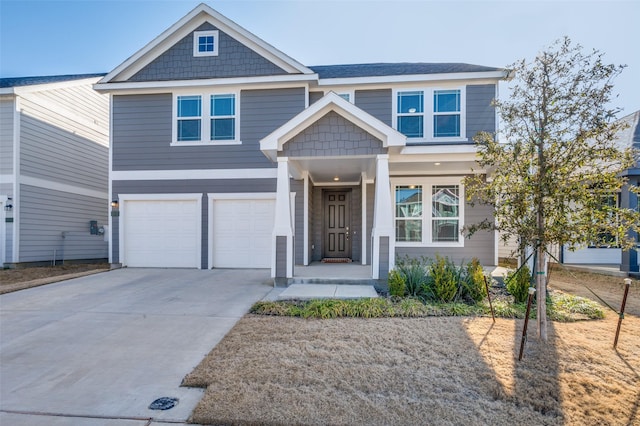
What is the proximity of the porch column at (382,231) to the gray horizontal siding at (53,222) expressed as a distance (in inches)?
432

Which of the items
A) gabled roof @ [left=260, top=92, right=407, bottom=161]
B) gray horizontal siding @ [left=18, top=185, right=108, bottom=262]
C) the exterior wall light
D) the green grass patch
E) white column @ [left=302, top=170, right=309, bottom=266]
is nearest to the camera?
the green grass patch

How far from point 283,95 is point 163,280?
600 centimetres

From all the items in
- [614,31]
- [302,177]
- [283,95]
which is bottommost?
[302,177]

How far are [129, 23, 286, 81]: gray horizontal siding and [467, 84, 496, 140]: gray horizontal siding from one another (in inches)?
218

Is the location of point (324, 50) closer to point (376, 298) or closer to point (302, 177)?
point (302, 177)

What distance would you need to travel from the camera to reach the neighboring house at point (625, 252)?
9.26 metres

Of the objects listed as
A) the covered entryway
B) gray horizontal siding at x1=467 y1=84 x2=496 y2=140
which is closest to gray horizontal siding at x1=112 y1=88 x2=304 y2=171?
the covered entryway

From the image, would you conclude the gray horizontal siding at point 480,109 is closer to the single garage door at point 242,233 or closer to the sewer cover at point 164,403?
the single garage door at point 242,233

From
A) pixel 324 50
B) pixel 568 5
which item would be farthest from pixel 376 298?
pixel 324 50

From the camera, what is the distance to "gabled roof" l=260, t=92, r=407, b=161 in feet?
22.5

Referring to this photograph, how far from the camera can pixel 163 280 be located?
827cm

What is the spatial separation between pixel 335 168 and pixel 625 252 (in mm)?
8256

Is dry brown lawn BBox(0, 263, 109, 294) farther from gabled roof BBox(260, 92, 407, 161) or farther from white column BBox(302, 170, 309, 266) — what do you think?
gabled roof BBox(260, 92, 407, 161)

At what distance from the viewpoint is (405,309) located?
546 centimetres
